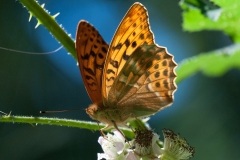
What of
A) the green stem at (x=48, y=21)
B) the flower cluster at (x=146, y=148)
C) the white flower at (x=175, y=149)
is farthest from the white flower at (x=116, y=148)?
the green stem at (x=48, y=21)

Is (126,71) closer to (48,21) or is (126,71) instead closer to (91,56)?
(91,56)

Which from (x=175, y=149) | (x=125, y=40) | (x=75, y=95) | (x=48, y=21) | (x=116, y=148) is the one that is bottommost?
(x=175, y=149)

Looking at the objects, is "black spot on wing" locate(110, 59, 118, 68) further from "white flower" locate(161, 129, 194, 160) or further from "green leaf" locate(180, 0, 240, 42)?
"green leaf" locate(180, 0, 240, 42)

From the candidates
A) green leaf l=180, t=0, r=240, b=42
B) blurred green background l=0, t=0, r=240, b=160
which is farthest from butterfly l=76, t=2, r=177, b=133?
blurred green background l=0, t=0, r=240, b=160

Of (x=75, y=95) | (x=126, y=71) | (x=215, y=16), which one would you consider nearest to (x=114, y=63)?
(x=126, y=71)

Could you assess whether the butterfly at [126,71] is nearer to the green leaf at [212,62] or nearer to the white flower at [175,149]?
the white flower at [175,149]

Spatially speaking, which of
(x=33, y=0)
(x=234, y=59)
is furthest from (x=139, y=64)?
(x=234, y=59)

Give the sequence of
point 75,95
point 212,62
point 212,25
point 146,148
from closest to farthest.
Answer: point 146,148 → point 212,25 → point 212,62 → point 75,95

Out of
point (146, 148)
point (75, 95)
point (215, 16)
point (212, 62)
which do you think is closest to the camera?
Answer: point (146, 148)
